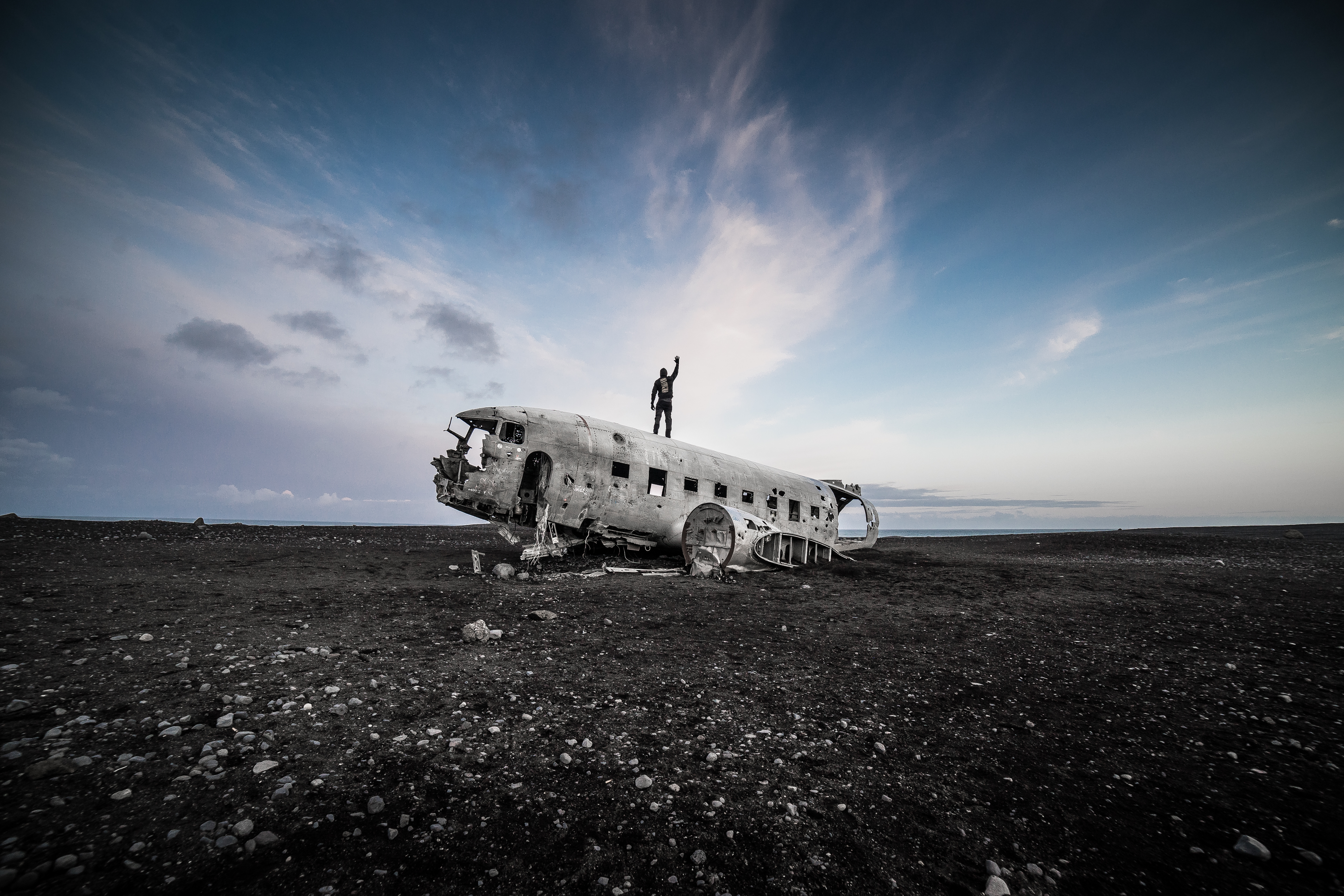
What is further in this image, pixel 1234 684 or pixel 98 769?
pixel 1234 684

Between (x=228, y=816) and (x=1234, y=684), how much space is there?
1030 cm

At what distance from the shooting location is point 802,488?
18.9 meters

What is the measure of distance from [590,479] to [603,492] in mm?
536

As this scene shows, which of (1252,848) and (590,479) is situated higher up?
(590,479)

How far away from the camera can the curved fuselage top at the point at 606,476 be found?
1193cm

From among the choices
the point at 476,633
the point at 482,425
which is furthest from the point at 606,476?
the point at 476,633

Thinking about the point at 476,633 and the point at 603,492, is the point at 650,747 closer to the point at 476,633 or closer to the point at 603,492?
the point at 476,633

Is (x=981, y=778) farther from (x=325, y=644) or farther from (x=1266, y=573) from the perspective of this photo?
(x=1266, y=573)

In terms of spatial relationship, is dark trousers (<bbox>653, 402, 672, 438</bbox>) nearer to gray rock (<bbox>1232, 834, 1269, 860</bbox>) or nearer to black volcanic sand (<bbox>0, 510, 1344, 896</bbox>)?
black volcanic sand (<bbox>0, 510, 1344, 896</bbox>)

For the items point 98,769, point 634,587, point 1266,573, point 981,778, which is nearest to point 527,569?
point 634,587

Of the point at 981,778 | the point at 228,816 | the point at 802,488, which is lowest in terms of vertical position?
the point at 981,778

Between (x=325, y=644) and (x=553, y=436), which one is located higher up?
(x=553, y=436)

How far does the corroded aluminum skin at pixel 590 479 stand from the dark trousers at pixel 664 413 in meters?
1.45

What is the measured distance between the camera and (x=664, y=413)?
55.7 feet
